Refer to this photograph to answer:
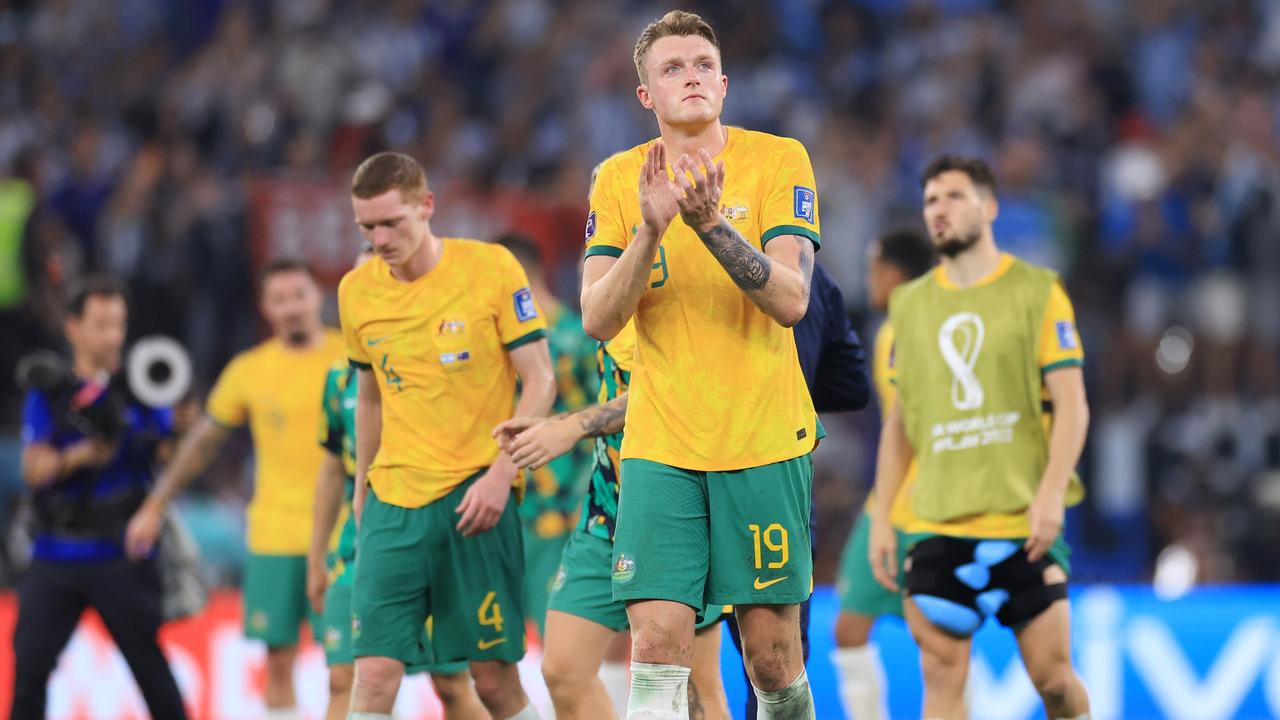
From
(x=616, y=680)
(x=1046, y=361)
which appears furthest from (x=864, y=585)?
(x=1046, y=361)

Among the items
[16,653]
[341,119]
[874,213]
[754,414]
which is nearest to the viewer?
[754,414]

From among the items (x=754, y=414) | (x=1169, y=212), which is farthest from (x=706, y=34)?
(x=1169, y=212)

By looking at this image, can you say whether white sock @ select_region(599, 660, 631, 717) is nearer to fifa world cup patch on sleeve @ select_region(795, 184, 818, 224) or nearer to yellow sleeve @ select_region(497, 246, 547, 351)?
yellow sleeve @ select_region(497, 246, 547, 351)

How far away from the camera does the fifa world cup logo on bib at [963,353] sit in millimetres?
7359

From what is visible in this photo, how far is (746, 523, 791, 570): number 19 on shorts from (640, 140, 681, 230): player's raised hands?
3.42ft

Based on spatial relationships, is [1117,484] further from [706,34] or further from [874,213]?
[706,34]

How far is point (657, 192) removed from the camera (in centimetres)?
491

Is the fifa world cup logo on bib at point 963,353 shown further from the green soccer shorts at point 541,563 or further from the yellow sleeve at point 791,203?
the green soccer shorts at point 541,563

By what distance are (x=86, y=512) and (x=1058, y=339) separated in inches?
192

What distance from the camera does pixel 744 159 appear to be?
5.49 metres

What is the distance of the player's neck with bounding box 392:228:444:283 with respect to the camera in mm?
7059

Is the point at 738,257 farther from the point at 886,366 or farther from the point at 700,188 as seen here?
the point at 886,366

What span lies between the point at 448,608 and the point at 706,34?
105 inches

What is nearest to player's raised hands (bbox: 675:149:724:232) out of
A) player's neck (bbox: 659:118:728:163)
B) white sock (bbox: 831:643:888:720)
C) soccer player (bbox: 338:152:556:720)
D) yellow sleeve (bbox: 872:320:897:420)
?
player's neck (bbox: 659:118:728:163)
